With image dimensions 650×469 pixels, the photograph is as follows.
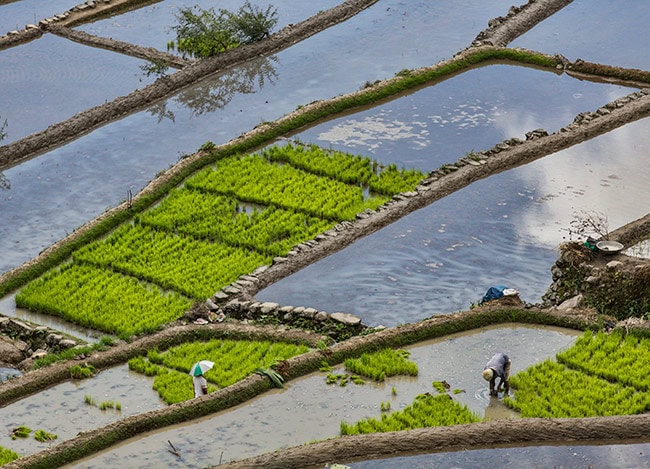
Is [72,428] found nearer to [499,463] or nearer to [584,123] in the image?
[499,463]

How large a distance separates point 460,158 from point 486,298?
4.36 meters

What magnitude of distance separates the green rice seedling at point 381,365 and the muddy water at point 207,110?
5.09 meters

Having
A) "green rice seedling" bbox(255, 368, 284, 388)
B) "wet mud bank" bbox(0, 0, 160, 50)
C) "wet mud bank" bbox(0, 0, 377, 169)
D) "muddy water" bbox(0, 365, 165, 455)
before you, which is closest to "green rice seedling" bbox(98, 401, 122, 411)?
"muddy water" bbox(0, 365, 165, 455)

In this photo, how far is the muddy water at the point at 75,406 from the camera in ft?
44.7

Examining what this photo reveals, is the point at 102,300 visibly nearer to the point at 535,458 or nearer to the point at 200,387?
the point at 200,387

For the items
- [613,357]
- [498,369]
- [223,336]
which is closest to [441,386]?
[498,369]

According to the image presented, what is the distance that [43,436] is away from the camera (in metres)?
13.4

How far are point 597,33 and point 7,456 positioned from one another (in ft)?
50.4

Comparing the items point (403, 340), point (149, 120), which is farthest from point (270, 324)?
point (149, 120)

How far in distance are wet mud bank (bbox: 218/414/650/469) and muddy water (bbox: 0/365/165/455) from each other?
2.25 m

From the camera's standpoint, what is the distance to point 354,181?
19141mm

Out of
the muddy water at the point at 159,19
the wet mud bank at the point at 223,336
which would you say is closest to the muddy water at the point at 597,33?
the muddy water at the point at 159,19

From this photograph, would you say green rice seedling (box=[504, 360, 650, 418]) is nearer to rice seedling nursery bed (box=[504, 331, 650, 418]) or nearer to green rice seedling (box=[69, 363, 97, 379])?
rice seedling nursery bed (box=[504, 331, 650, 418])

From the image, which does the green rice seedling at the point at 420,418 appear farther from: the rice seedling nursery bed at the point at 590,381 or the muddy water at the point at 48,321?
the muddy water at the point at 48,321
